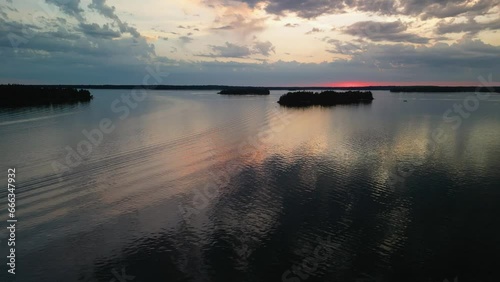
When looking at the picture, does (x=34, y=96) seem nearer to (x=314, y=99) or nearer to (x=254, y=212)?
(x=314, y=99)

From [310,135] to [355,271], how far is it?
3694 centimetres

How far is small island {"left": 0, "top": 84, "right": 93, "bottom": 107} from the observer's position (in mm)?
109188

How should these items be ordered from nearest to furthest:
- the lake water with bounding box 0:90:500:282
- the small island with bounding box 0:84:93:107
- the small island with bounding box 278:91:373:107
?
the lake water with bounding box 0:90:500:282
the small island with bounding box 0:84:93:107
the small island with bounding box 278:91:373:107

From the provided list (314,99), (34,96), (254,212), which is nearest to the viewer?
(254,212)

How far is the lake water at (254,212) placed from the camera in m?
14.9

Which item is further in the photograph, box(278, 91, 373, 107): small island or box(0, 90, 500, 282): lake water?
box(278, 91, 373, 107): small island

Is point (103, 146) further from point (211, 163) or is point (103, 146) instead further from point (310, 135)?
point (310, 135)

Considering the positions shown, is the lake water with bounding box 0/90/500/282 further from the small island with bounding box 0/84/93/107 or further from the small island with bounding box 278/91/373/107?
the small island with bounding box 0/84/93/107

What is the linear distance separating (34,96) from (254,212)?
130 m

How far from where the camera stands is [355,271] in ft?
47.5

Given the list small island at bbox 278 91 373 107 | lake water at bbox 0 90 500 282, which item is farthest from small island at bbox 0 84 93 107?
lake water at bbox 0 90 500 282

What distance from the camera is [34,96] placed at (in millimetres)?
121188

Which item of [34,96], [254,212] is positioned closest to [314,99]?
[34,96]

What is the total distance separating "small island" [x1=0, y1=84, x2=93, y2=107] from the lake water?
85.0 m
